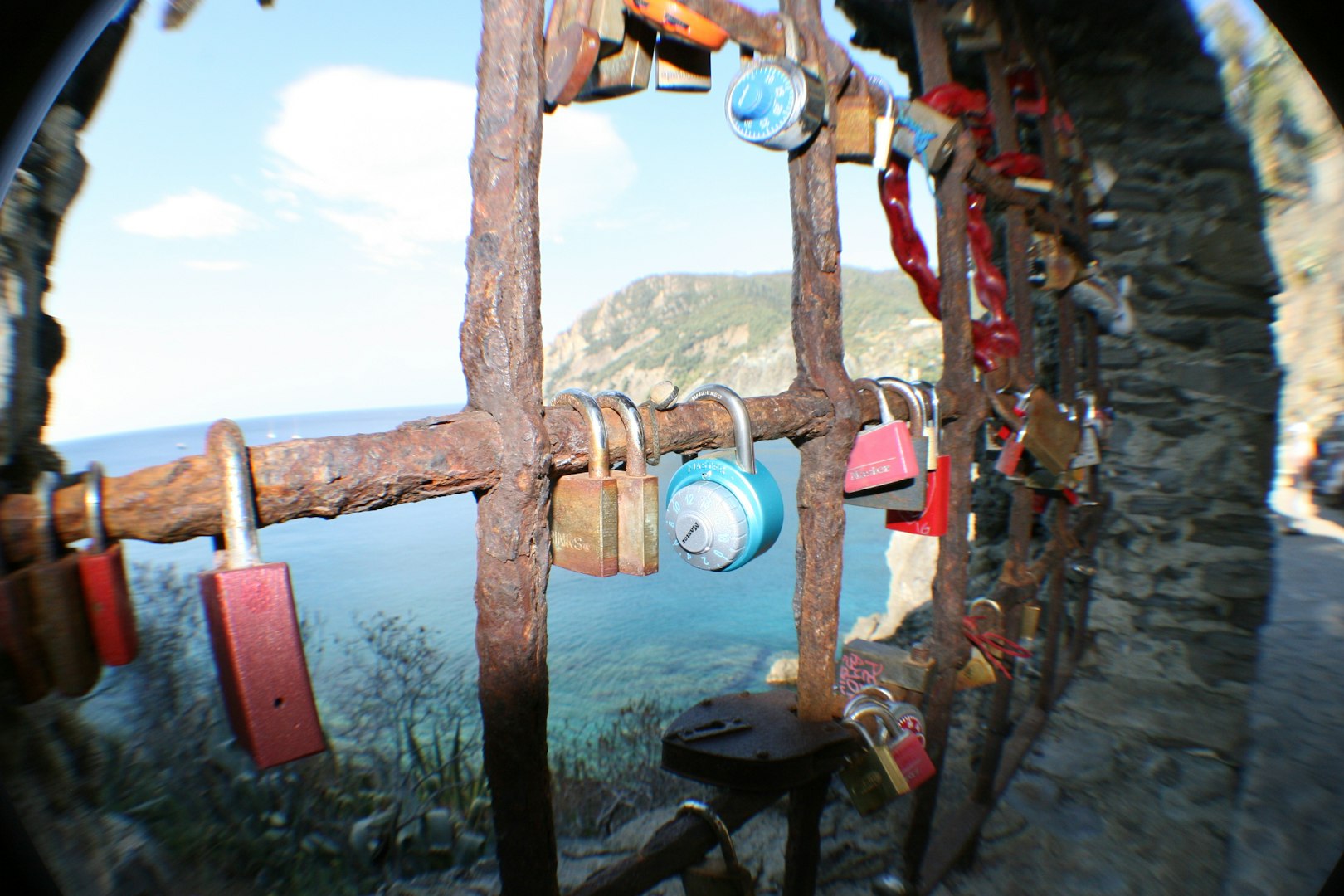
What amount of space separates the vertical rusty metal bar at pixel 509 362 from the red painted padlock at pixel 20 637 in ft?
1.84

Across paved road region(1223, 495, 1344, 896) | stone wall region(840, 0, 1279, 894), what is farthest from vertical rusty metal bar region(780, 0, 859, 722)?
stone wall region(840, 0, 1279, 894)

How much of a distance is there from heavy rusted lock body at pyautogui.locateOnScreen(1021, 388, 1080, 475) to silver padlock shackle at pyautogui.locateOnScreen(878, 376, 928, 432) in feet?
3.48

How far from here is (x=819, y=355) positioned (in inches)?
75.0

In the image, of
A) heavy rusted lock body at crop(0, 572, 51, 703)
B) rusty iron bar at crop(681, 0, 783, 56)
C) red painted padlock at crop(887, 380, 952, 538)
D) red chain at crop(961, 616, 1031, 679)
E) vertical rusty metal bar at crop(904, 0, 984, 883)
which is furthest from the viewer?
red chain at crop(961, 616, 1031, 679)

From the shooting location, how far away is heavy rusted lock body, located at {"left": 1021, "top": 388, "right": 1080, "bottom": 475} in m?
2.98

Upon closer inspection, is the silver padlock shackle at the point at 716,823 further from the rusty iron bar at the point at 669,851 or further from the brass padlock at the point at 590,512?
the brass padlock at the point at 590,512

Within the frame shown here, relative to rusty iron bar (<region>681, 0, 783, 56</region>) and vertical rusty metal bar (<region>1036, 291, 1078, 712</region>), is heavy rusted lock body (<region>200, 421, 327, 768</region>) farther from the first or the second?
vertical rusty metal bar (<region>1036, 291, 1078, 712</region>)

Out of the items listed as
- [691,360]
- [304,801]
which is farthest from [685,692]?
[691,360]

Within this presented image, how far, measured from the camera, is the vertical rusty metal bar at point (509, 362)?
1.15 meters

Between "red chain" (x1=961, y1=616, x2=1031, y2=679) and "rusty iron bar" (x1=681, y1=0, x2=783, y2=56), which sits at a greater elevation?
"rusty iron bar" (x1=681, y1=0, x2=783, y2=56)

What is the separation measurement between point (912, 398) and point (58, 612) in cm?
212

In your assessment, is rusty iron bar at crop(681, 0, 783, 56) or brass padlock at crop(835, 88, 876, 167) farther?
brass padlock at crop(835, 88, 876, 167)

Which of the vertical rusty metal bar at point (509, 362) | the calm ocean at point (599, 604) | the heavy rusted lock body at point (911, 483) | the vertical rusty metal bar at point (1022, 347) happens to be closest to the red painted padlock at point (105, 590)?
the vertical rusty metal bar at point (509, 362)

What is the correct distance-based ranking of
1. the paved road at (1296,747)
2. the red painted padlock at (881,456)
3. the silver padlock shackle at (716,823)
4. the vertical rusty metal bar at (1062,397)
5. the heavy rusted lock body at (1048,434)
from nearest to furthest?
the silver padlock shackle at (716,823) < the red painted padlock at (881,456) < the paved road at (1296,747) < the heavy rusted lock body at (1048,434) < the vertical rusty metal bar at (1062,397)
